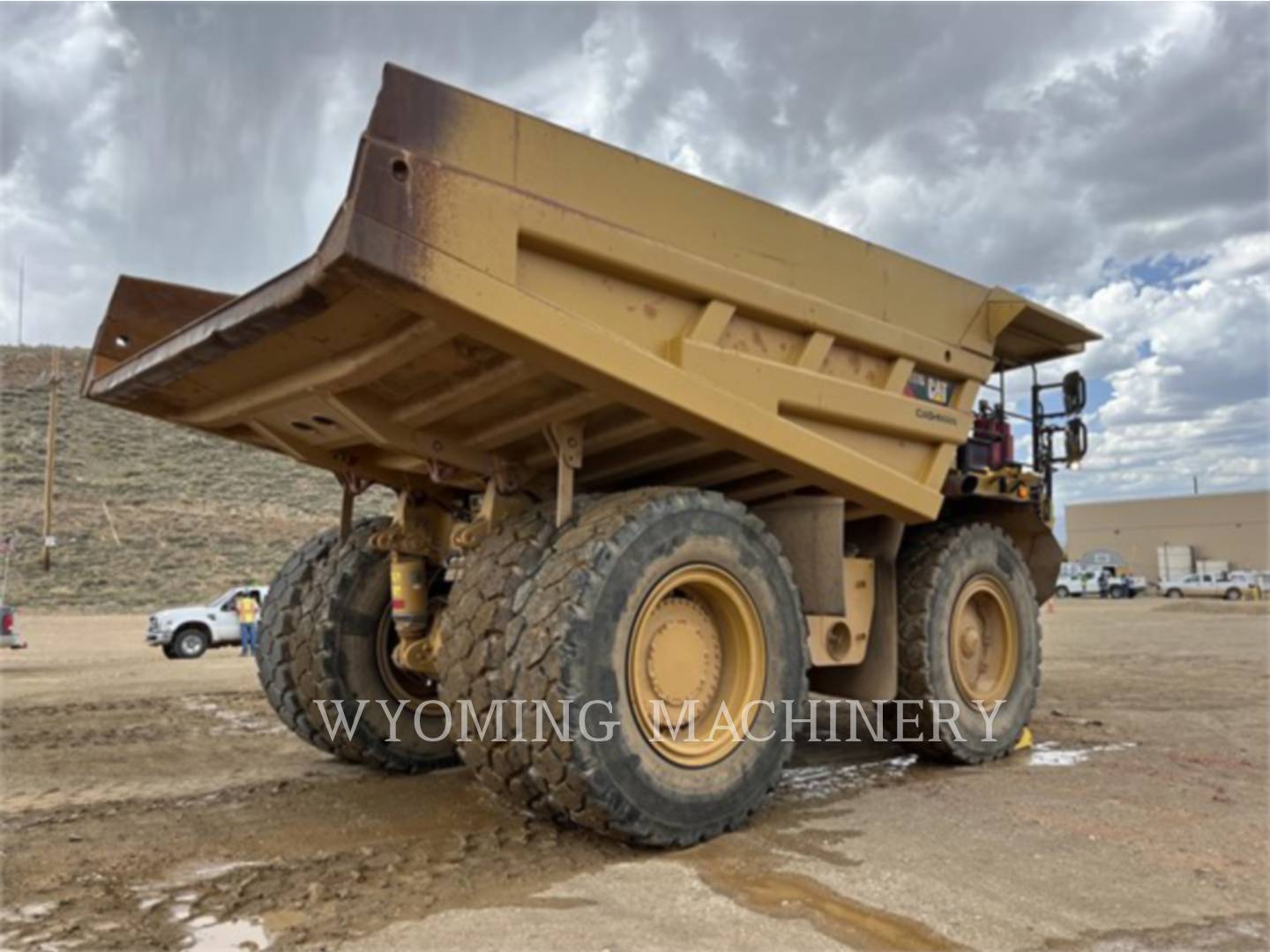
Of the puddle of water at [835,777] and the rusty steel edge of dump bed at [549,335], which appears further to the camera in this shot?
the puddle of water at [835,777]

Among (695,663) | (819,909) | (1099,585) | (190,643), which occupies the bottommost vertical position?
(819,909)

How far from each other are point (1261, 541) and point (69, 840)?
6335 cm

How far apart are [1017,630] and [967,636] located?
47 cm

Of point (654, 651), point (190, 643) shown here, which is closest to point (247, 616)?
point (190, 643)

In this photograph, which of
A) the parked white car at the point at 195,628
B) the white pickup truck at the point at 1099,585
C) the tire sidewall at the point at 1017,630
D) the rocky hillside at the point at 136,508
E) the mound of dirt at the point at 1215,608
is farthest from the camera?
the white pickup truck at the point at 1099,585

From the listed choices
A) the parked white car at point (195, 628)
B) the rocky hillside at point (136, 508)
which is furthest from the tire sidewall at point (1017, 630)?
the rocky hillside at point (136, 508)

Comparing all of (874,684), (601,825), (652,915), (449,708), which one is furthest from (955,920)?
(874,684)

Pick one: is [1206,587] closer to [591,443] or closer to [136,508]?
[136,508]

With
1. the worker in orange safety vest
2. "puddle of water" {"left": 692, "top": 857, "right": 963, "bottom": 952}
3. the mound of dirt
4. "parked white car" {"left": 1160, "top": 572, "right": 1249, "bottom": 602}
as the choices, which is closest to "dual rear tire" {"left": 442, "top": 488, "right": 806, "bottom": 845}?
"puddle of water" {"left": 692, "top": 857, "right": 963, "bottom": 952}

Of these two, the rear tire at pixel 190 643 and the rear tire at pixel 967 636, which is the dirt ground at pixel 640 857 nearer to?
the rear tire at pixel 967 636

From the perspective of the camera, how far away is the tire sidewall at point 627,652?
3.79 metres

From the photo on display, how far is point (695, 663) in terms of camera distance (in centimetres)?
431

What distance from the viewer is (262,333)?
12.0 feet

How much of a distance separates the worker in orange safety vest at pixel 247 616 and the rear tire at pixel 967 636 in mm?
14281
